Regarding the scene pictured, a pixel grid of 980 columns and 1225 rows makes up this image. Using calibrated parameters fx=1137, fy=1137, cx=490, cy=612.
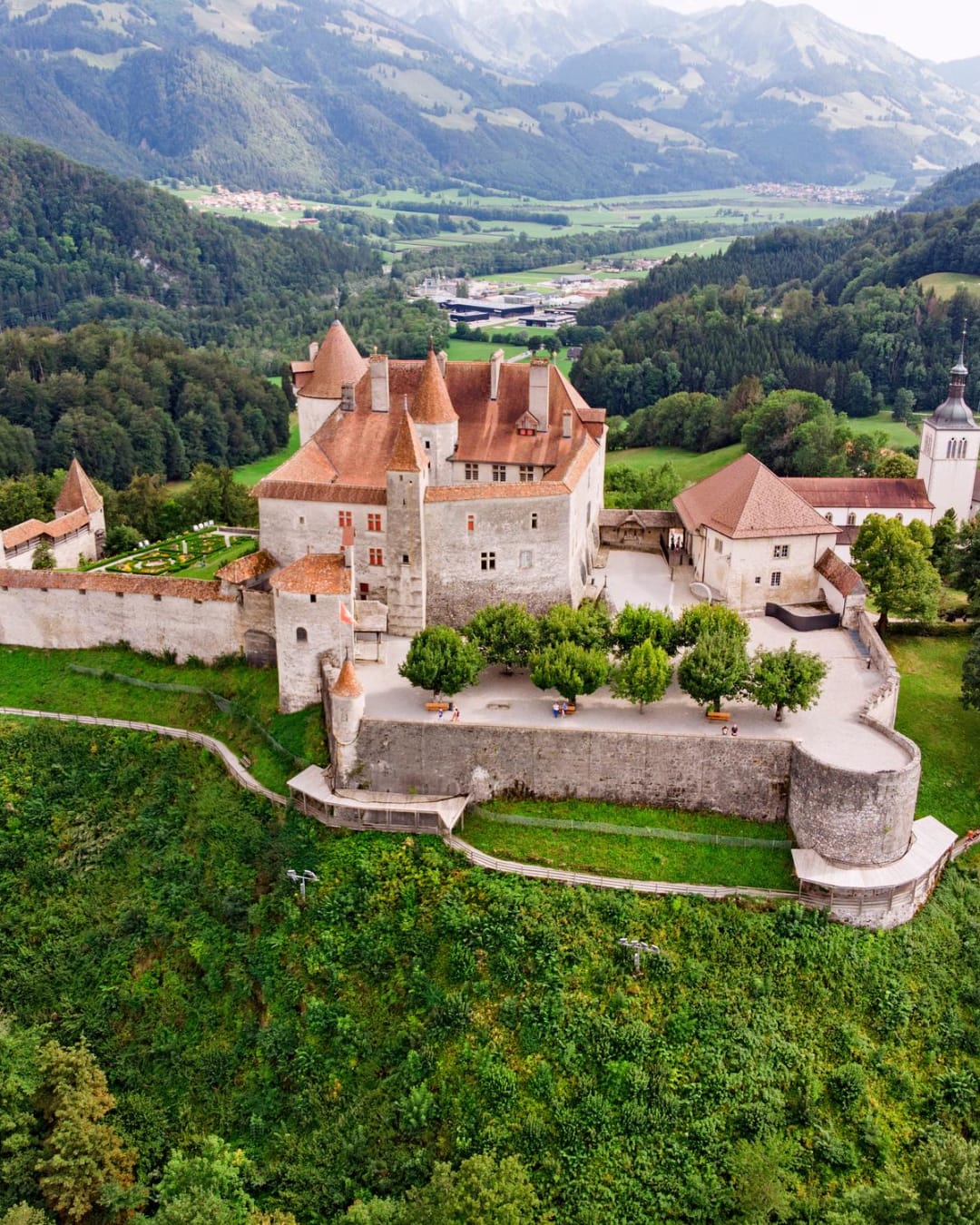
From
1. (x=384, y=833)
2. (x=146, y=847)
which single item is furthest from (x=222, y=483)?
(x=384, y=833)

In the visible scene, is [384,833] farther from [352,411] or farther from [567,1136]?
[352,411]

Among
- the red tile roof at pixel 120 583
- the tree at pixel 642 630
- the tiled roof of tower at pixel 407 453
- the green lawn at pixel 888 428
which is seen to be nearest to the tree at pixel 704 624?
the tree at pixel 642 630

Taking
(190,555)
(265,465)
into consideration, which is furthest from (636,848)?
(265,465)

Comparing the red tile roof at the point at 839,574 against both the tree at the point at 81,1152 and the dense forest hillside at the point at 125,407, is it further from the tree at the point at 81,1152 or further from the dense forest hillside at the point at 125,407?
the dense forest hillside at the point at 125,407

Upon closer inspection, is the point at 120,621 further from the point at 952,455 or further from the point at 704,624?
the point at 952,455

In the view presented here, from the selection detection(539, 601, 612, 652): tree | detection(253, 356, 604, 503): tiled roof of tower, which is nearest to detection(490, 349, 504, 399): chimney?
detection(253, 356, 604, 503): tiled roof of tower
